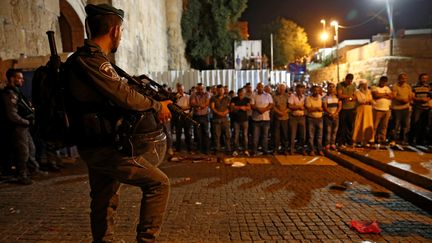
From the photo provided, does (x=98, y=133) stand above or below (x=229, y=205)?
above

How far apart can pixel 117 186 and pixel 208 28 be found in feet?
75.6

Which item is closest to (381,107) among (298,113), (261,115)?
(298,113)

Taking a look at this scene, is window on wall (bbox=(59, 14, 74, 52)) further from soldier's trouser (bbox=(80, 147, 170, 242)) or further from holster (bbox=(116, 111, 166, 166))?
holster (bbox=(116, 111, 166, 166))

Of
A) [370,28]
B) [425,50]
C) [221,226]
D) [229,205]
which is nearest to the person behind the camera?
[221,226]

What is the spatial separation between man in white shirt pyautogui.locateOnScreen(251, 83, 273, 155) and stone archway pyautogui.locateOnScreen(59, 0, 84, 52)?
6.88 m

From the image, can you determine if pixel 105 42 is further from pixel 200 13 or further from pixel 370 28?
pixel 370 28

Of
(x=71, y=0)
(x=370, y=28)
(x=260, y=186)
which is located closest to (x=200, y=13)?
(x=71, y=0)

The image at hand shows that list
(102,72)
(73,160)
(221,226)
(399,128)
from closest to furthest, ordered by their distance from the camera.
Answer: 1. (102,72)
2. (221,226)
3. (73,160)
4. (399,128)

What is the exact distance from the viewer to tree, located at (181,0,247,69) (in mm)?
24203

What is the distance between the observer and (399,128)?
1009cm

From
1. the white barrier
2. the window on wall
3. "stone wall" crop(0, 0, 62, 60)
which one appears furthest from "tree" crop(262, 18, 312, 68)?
"stone wall" crop(0, 0, 62, 60)

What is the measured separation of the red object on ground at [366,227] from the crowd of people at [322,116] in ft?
17.7

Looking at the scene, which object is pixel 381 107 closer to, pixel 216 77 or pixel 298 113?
pixel 298 113

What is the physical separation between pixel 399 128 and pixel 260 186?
6.13 metres
